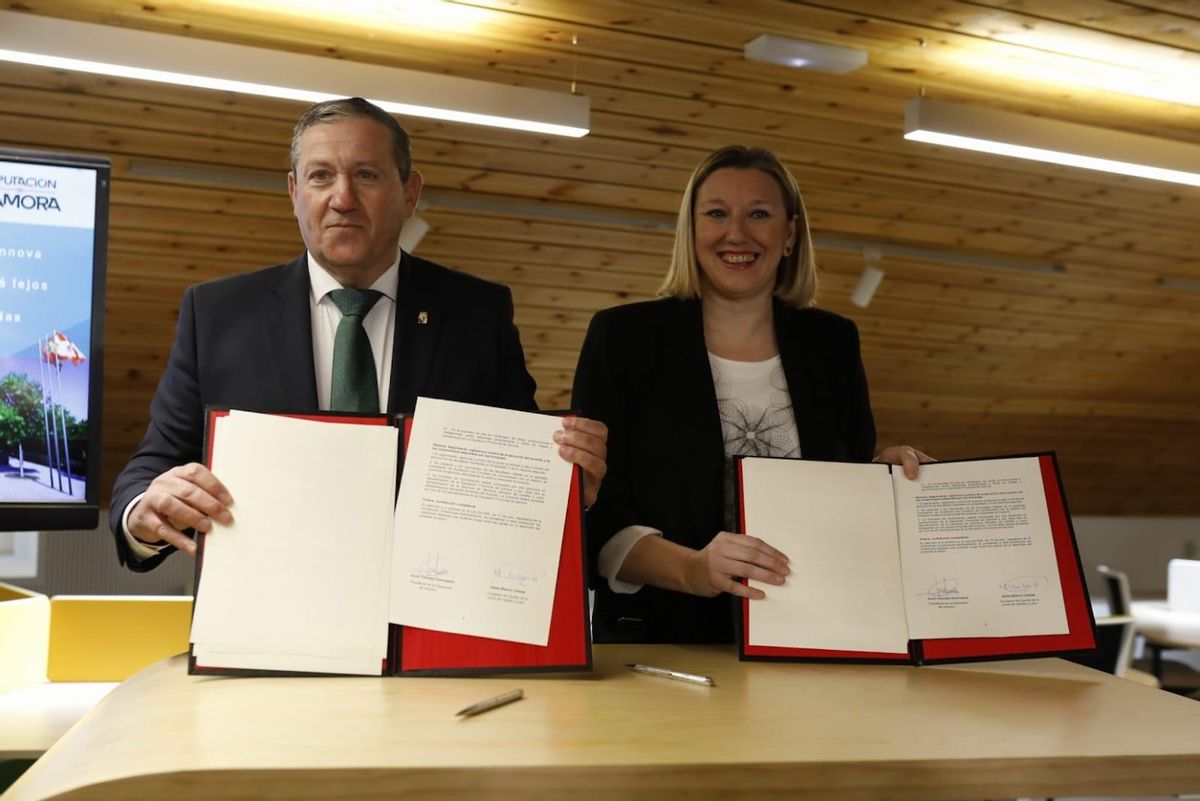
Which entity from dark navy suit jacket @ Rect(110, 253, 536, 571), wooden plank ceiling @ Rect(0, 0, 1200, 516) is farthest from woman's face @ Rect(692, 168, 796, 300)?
wooden plank ceiling @ Rect(0, 0, 1200, 516)

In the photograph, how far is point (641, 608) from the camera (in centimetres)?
208

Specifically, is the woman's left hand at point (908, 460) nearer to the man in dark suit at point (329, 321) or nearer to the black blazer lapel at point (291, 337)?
the man in dark suit at point (329, 321)

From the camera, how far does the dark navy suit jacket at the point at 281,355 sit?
186cm

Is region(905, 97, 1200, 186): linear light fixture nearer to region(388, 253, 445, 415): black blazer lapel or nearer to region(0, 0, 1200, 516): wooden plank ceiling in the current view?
region(0, 0, 1200, 516): wooden plank ceiling

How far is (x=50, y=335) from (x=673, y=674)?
147 cm

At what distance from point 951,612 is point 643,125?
4768mm

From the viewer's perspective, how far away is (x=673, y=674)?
5.26 ft

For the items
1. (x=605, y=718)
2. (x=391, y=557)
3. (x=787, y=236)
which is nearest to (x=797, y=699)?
(x=605, y=718)

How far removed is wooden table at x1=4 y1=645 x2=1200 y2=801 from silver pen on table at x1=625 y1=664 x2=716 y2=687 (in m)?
0.02

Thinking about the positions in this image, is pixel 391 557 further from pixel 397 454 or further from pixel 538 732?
pixel 538 732

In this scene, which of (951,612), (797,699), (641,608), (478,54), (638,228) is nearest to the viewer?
(797,699)

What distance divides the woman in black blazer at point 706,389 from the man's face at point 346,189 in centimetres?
45

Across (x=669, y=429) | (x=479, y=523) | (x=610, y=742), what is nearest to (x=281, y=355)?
(x=479, y=523)

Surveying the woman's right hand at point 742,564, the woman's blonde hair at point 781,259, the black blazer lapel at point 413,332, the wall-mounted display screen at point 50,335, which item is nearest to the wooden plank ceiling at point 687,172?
the wall-mounted display screen at point 50,335
